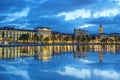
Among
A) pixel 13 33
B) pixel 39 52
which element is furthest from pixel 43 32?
pixel 39 52

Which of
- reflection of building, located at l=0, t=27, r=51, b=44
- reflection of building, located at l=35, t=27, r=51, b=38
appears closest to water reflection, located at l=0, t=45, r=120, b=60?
reflection of building, located at l=0, t=27, r=51, b=44

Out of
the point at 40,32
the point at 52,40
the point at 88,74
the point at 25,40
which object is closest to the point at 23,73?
the point at 88,74

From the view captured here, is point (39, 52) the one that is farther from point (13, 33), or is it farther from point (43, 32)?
point (43, 32)

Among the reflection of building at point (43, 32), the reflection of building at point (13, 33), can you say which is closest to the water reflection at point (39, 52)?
the reflection of building at point (13, 33)

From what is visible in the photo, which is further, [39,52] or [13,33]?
[13,33]

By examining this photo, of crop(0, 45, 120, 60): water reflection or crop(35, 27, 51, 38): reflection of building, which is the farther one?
crop(35, 27, 51, 38): reflection of building

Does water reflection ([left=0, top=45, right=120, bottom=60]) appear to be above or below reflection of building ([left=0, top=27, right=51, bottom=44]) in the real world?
below

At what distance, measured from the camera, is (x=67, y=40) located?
167250mm

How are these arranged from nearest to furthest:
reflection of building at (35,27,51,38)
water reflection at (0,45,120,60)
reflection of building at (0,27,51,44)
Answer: water reflection at (0,45,120,60) → reflection of building at (0,27,51,44) → reflection of building at (35,27,51,38)

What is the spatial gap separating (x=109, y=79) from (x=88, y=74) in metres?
2.44

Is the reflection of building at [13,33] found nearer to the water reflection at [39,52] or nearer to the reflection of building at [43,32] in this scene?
the reflection of building at [43,32]

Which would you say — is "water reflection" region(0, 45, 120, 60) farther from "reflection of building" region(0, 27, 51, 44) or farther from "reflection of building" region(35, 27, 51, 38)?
"reflection of building" region(35, 27, 51, 38)

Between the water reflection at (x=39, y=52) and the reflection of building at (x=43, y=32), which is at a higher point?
the reflection of building at (x=43, y=32)

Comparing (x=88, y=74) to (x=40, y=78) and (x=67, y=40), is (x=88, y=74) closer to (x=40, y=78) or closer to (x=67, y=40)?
(x=40, y=78)
